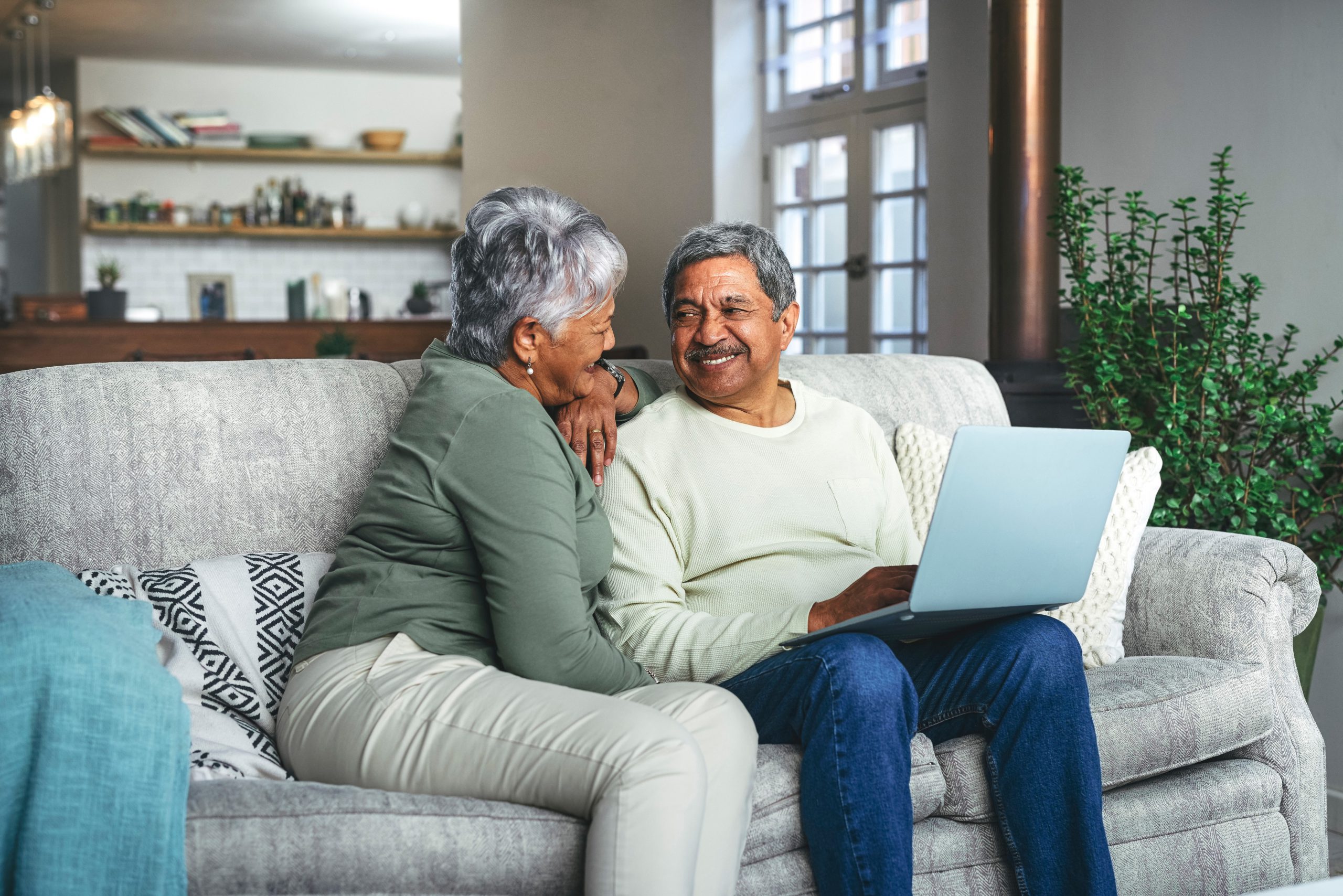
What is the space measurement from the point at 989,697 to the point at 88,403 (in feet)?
4.48

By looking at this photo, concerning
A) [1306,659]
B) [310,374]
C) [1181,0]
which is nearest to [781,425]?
[310,374]

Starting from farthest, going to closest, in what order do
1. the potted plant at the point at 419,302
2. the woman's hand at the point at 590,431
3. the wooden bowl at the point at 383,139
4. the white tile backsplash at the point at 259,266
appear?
1. the wooden bowl at the point at 383,139
2. the white tile backsplash at the point at 259,266
3. the potted plant at the point at 419,302
4. the woman's hand at the point at 590,431

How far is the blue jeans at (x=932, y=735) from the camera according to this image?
58.1 inches

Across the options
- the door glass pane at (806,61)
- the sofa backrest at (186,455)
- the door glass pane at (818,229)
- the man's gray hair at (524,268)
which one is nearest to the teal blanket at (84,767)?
the sofa backrest at (186,455)

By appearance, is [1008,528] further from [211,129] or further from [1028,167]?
[211,129]

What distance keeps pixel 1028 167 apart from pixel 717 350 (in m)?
1.61

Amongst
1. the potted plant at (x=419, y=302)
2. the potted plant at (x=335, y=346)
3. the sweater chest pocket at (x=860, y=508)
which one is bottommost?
the sweater chest pocket at (x=860, y=508)

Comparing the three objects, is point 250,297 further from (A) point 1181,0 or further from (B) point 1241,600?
(B) point 1241,600

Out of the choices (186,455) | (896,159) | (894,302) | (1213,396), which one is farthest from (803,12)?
(186,455)

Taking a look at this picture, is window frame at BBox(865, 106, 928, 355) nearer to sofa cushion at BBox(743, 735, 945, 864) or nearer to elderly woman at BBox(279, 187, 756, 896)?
elderly woman at BBox(279, 187, 756, 896)

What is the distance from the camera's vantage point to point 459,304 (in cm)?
172

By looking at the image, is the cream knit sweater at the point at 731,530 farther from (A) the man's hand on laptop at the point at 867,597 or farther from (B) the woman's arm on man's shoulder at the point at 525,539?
(B) the woman's arm on man's shoulder at the point at 525,539

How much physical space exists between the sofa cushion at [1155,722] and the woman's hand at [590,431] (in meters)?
0.64

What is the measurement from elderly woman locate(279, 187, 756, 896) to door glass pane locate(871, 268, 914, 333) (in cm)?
319
